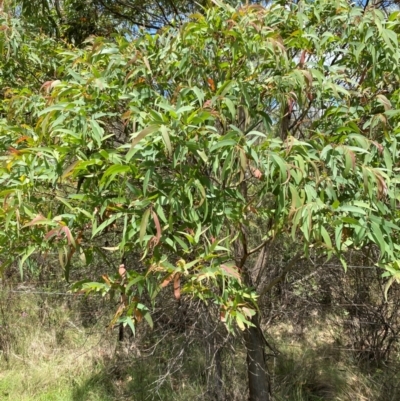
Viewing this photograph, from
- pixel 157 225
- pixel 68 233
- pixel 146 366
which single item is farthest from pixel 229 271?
pixel 146 366

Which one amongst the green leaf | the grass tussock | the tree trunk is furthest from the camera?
the grass tussock

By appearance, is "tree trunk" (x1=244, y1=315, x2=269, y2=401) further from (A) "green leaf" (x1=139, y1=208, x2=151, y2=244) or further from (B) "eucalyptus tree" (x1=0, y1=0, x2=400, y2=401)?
(A) "green leaf" (x1=139, y1=208, x2=151, y2=244)

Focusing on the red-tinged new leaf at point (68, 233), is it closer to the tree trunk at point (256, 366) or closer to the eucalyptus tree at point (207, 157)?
the eucalyptus tree at point (207, 157)

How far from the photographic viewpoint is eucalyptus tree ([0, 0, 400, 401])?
151 cm

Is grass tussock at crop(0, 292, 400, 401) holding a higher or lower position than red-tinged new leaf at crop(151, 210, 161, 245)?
lower

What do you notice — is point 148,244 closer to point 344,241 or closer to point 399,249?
point 344,241

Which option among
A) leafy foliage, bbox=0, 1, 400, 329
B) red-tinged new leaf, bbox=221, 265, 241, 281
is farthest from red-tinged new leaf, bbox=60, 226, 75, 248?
red-tinged new leaf, bbox=221, 265, 241, 281

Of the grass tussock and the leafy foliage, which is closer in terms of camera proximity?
the leafy foliage

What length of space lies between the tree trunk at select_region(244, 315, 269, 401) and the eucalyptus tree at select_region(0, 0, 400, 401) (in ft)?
3.42

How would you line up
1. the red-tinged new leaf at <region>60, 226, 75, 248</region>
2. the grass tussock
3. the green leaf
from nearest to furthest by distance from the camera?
the green leaf
the red-tinged new leaf at <region>60, 226, 75, 248</region>
the grass tussock

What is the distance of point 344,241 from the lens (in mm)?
1738

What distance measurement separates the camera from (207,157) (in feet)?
4.99

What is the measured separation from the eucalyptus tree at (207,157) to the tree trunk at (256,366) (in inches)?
41.0

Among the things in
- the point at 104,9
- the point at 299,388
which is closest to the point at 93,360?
the point at 299,388
